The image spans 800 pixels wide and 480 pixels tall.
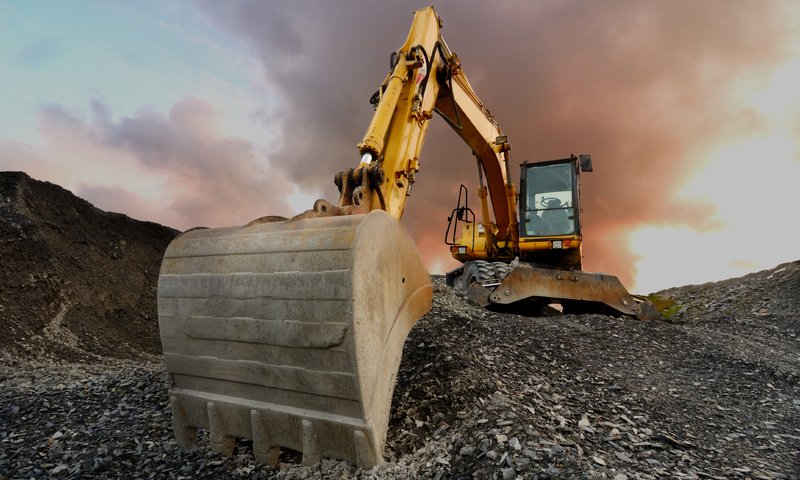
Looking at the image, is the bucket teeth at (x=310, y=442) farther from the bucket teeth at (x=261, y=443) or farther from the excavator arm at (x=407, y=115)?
the excavator arm at (x=407, y=115)

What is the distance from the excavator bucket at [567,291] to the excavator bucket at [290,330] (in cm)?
476

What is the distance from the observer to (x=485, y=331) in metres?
5.18

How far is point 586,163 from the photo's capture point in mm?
8398

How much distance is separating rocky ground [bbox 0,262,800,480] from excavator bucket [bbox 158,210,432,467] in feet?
0.78

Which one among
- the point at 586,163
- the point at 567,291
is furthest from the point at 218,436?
the point at 586,163

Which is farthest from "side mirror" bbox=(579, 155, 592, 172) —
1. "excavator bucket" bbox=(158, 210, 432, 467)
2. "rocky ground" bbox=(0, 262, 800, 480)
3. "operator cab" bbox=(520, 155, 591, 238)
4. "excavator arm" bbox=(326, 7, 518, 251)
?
"excavator bucket" bbox=(158, 210, 432, 467)

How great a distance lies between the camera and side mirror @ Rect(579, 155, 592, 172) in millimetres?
8336

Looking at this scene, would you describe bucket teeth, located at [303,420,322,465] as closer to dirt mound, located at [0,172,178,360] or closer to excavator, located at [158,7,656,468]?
excavator, located at [158,7,656,468]

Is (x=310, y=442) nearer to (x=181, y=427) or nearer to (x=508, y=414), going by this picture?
(x=181, y=427)

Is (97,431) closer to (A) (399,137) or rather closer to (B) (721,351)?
(A) (399,137)

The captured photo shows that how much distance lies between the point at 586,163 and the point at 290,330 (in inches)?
285

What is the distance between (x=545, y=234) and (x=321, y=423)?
7.24 meters

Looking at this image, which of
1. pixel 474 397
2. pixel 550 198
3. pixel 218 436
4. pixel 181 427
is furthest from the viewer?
pixel 550 198

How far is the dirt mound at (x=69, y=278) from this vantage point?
6.74 m
